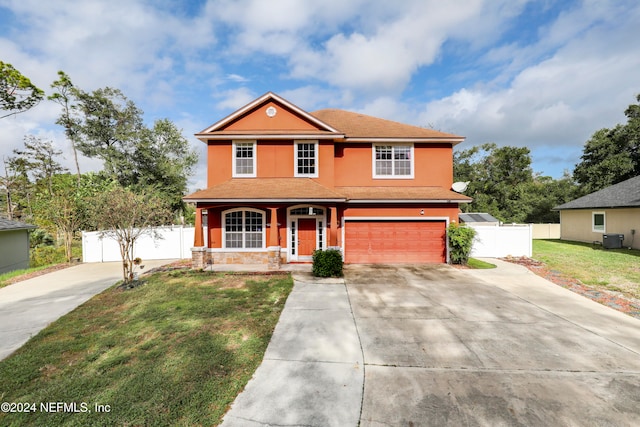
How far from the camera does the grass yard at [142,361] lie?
3.44m

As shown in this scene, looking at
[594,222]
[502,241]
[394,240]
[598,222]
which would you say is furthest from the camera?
[594,222]

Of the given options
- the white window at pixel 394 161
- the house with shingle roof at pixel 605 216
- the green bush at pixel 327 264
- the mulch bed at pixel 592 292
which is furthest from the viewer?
the house with shingle roof at pixel 605 216

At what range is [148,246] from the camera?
14.7 metres

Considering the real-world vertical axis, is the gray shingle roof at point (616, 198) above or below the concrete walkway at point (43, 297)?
above

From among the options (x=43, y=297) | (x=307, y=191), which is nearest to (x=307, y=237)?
(x=307, y=191)

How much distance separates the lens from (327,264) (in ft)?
33.1

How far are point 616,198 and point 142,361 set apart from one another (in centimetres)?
2856

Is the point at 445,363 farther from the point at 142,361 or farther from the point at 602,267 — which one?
the point at 602,267

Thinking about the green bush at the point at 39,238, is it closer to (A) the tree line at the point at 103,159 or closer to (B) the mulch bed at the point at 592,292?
(A) the tree line at the point at 103,159

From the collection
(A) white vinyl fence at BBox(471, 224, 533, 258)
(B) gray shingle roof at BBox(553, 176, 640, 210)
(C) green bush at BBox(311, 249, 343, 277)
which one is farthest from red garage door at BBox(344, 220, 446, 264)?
(B) gray shingle roof at BBox(553, 176, 640, 210)

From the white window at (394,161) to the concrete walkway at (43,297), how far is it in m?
12.6

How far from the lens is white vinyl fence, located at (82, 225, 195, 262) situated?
14133mm

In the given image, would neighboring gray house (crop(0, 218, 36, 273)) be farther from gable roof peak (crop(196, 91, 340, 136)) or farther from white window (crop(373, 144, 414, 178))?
white window (crop(373, 144, 414, 178))

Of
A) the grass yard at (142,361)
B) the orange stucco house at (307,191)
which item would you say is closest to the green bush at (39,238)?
the orange stucco house at (307,191)
